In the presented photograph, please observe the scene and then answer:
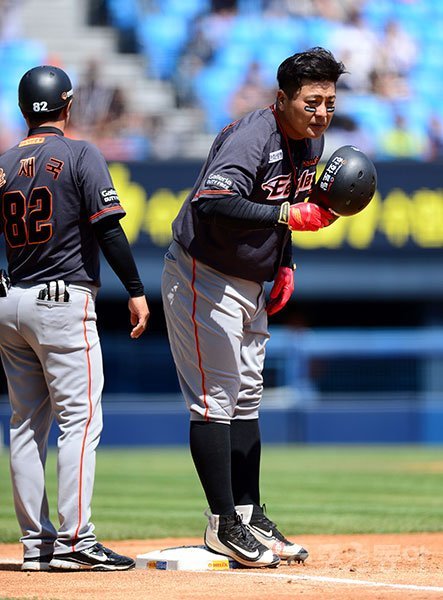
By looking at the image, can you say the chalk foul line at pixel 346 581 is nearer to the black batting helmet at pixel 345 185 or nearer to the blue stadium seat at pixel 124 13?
the black batting helmet at pixel 345 185

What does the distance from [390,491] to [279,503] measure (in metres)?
1.38

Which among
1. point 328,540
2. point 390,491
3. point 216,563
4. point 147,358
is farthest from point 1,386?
point 216,563

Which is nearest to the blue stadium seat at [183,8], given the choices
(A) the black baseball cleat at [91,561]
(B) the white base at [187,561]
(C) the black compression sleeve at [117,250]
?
(C) the black compression sleeve at [117,250]

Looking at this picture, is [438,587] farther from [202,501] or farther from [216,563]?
[202,501]

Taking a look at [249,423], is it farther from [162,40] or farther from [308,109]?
[162,40]

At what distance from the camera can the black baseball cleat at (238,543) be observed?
444cm

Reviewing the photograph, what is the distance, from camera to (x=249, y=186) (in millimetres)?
4402

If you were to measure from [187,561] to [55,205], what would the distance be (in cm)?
143

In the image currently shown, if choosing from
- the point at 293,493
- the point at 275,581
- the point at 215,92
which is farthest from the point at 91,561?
the point at 215,92

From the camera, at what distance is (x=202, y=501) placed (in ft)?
27.4

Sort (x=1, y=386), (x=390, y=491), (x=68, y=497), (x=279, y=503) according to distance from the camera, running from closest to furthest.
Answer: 1. (x=68, y=497)
2. (x=279, y=503)
3. (x=390, y=491)
4. (x=1, y=386)

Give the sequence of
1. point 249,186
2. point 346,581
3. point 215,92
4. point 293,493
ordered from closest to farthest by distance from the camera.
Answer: point 346,581
point 249,186
point 293,493
point 215,92

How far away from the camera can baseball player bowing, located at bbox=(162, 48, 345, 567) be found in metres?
4.41

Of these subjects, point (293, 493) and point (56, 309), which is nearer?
point (56, 309)
